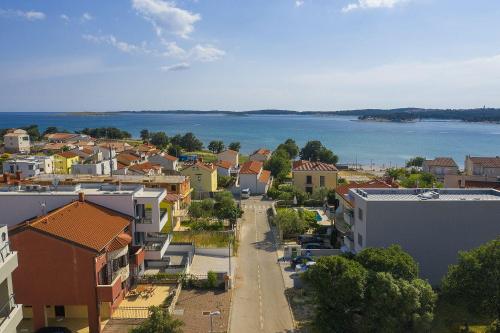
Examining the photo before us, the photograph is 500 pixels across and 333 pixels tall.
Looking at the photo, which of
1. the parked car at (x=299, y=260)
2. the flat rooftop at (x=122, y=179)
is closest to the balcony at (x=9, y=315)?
the parked car at (x=299, y=260)

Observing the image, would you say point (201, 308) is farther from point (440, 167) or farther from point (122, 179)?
point (440, 167)

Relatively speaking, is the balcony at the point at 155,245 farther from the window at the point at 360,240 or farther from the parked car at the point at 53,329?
the window at the point at 360,240

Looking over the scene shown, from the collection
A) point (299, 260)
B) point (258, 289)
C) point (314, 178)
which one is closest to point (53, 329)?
point (258, 289)

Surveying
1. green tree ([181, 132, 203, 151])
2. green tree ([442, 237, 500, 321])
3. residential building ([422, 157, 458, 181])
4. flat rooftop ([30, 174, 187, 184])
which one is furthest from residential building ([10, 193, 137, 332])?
green tree ([181, 132, 203, 151])

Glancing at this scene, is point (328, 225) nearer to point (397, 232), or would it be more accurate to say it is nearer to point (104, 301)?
point (397, 232)

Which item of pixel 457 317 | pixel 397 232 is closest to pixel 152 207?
pixel 397 232
